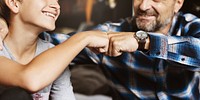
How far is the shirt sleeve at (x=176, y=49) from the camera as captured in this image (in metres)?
1.11

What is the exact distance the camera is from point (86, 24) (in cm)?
231

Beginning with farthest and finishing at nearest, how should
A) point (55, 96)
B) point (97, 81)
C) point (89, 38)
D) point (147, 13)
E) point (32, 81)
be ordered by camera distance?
1. point (97, 81)
2. point (147, 13)
3. point (55, 96)
4. point (89, 38)
5. point (32, 81)

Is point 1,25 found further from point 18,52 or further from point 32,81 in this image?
point 32,81

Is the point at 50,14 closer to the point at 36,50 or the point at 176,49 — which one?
the point at 36,50

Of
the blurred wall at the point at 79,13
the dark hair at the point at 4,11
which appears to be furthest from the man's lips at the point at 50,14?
the blurred wall at the point at 79,13

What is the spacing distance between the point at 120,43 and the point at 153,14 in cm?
36

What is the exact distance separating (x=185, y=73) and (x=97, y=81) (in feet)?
3.45


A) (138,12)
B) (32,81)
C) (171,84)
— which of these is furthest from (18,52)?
(171,84)

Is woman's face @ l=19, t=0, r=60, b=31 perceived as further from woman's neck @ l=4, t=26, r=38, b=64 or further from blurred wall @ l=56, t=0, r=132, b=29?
blurred wall @ l=56, t=0, r=132, b=29

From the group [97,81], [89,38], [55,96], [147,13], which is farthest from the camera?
[97,81]

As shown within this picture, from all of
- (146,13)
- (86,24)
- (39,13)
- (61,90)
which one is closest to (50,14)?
(39,13)

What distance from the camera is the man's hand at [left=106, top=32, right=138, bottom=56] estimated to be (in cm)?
103

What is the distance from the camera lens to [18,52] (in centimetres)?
109

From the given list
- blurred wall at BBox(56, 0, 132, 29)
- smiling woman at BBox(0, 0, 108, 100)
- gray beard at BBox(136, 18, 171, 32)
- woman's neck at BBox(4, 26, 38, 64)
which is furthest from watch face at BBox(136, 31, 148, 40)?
blurred wall at BBox(56, 0, 132, 29)
